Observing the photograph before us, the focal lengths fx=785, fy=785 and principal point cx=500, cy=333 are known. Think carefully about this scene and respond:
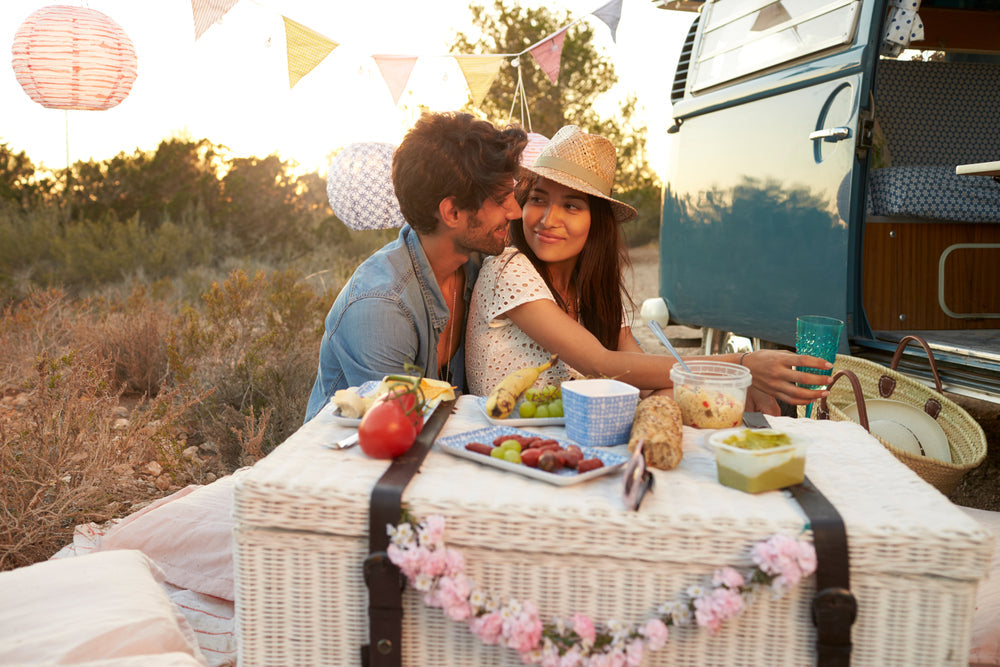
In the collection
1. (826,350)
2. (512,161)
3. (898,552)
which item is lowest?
(898,552)

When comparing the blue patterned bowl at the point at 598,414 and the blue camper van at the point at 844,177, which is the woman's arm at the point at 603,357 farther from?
the blue camper van at the point at 844,177

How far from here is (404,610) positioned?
1.35 m

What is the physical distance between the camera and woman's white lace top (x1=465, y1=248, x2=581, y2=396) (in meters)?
2.52

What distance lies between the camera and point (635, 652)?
1237 mm

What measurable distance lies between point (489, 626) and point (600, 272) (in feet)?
6.32

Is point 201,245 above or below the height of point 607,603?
above

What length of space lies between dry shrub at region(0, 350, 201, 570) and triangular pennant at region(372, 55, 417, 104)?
3.50 meters

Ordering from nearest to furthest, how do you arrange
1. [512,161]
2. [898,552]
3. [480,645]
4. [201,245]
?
[898,552] < [480,645] < [512,161] < [201,245]

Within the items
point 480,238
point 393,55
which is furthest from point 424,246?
point 393,55

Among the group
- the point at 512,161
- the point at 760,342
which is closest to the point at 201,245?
the point at 760,342

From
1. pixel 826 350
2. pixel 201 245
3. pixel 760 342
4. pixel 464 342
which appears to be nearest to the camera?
pixel 826 350

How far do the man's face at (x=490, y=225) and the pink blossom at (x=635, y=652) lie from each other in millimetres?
1546

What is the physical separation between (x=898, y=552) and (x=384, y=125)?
8.07 meters

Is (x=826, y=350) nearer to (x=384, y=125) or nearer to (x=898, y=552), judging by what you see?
(x=898, y=552)
